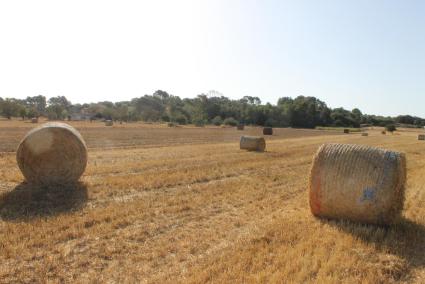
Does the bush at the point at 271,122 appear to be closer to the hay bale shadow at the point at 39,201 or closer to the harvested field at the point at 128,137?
the harvested field at the point at 128,137

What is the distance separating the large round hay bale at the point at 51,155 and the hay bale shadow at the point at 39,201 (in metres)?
0.36

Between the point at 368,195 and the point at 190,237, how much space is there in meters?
3.14

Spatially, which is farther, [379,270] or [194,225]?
[194,225]

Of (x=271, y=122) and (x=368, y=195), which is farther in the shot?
(x=271, y=122)

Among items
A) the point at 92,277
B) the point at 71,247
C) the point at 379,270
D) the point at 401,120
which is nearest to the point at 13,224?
the point at 71,247

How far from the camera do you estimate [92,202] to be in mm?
8609

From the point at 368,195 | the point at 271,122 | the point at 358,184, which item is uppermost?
the point at 358,184

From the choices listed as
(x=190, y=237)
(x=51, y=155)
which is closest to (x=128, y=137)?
(x=51, y=155)

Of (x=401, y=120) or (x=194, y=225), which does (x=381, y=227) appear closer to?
(x=194, y=225)

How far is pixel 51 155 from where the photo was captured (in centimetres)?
1012

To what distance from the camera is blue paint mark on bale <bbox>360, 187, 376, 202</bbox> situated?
23.0 ft

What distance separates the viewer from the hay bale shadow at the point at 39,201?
7.54 m

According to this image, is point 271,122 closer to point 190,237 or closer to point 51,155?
point 51,155

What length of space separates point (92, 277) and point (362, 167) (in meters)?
4.78
